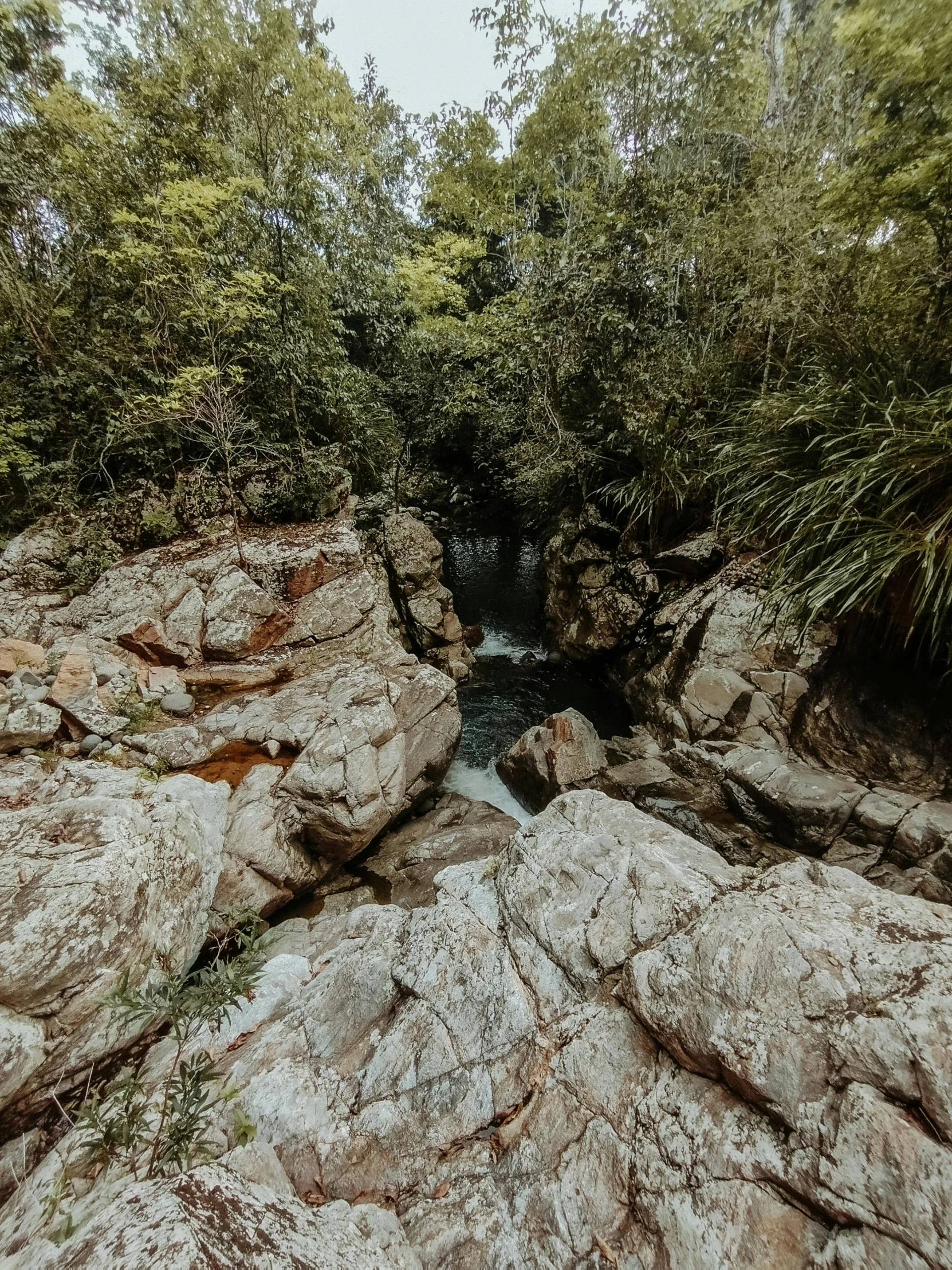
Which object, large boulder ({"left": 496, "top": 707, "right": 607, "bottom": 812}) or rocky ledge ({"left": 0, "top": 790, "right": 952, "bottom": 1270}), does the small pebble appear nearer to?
rocky ledge ({"left": 0, "top": 790, "right": 952, "bottom": 1270})

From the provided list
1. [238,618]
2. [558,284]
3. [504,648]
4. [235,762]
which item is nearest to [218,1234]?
[235,762]

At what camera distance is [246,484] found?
824cm

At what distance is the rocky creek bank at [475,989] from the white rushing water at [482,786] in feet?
2.61

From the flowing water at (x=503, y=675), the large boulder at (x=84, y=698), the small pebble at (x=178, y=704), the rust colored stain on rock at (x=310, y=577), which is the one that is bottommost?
the flowing water at (x=503, y=675)

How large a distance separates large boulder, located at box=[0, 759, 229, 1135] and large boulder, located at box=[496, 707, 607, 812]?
369 cm

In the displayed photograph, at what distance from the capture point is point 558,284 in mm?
7723

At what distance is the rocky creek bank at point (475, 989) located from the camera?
1.85 metres

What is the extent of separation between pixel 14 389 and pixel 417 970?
32.0 feet

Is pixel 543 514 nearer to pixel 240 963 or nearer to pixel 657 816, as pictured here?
pixel 657 816

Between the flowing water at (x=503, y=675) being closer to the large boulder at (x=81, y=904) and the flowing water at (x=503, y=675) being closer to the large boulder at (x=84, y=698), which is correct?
the large boulder at (x=81, y=904)

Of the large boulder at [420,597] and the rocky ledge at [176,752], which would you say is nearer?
the rocky ledge at [176,752]

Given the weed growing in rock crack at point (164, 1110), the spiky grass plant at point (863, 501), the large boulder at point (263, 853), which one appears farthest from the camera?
the large boulder at point (263, 853)

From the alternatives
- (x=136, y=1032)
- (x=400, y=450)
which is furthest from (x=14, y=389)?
(x=136, y=1032)

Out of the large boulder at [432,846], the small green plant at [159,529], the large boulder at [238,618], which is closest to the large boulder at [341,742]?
the large boulder at [432,846]
